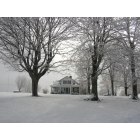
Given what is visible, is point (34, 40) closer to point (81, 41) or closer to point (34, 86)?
point (81, 41)

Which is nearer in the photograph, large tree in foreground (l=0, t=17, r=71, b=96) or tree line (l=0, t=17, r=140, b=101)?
tree line (l=0, t=17, r=140, b=101)

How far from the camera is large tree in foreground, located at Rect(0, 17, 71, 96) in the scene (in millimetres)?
7977

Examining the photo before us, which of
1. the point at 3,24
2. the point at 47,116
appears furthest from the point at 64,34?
the point at 47,116

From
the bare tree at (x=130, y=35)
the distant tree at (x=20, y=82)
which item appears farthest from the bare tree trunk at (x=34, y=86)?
the bare tree at (x=130, y=35)

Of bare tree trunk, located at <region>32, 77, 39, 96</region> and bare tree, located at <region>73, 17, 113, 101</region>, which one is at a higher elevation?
bare tree, located at <region>73, 17, 113, 101</region>

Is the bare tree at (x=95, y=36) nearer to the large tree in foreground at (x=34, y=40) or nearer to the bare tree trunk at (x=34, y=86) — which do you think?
the large tree in foreground at (x=34, y=40)

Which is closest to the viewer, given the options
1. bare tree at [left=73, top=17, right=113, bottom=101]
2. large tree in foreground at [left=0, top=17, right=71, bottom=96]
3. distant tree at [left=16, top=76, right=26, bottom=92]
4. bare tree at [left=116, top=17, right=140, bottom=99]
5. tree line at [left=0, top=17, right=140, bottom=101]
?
bare tree at [left=73, top=17, right=113, bottom=101]

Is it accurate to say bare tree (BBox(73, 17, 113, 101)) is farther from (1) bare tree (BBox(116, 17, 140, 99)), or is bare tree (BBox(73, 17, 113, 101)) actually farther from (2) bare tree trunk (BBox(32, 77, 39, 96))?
(2) bare tree trunk (BBox(32, 77, 39, 96))

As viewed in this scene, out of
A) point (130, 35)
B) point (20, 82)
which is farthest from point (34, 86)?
point (130, 35)

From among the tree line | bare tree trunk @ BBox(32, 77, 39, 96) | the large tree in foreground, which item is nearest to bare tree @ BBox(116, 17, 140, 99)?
the tree line

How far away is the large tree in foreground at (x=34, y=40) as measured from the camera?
798cm

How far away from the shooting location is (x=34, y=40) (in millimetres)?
8164
